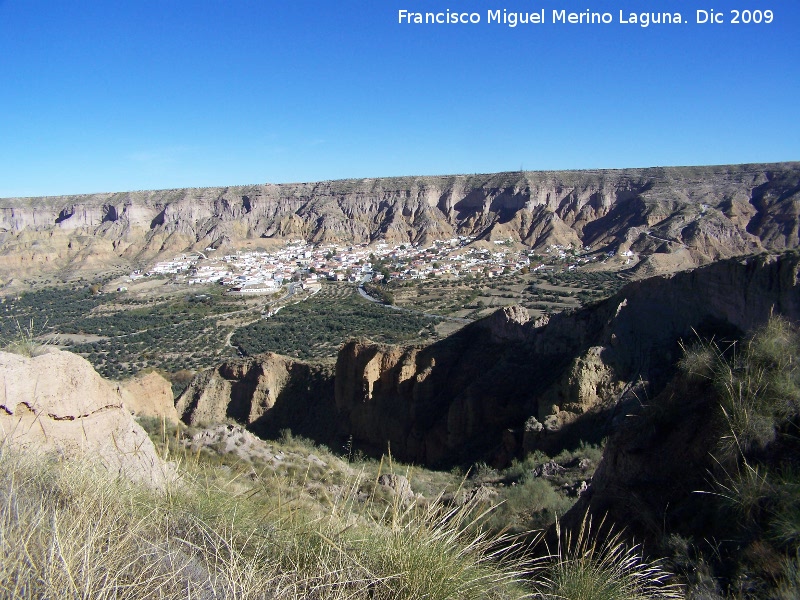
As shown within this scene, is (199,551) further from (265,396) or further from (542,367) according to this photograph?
(265,396)

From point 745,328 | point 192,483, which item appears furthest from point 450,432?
point 192,483

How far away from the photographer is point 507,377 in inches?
645

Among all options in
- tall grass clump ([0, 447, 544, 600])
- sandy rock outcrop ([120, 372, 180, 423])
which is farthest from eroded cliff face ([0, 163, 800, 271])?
tall grass clump ([0, 447, 544, 600])

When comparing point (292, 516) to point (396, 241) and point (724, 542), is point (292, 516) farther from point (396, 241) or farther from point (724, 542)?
point (396, 241)

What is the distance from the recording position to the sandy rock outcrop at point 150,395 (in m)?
17.0

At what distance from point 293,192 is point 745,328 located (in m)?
99.0

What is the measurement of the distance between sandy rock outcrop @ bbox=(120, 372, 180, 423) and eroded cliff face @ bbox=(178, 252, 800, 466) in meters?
2.20

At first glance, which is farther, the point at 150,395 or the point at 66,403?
the point at 150,395

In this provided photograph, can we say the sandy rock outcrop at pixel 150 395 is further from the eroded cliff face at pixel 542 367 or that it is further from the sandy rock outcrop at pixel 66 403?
the sandy rock outcrop at pixel 66 403

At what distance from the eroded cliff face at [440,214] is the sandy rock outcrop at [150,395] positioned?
51136 millimetres

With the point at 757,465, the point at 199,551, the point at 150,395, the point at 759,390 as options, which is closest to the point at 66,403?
the point at 199,551

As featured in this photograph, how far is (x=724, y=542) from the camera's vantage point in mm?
3889

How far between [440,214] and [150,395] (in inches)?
3210

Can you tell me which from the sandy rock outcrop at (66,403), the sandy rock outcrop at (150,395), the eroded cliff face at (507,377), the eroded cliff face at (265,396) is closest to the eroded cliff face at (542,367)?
the eroded cliff face at (507,377)
